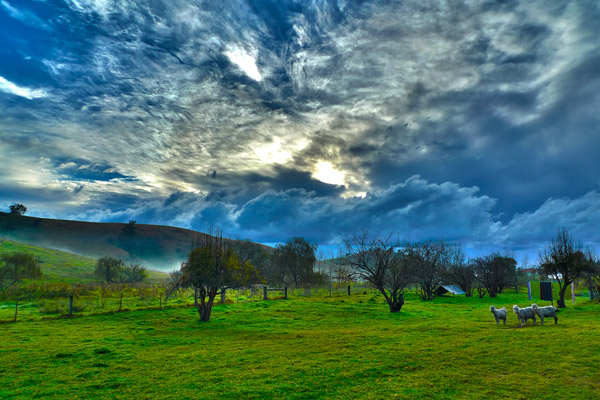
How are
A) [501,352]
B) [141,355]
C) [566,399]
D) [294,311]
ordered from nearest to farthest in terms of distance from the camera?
[566,399], [501,352], [141,355], [294,311]

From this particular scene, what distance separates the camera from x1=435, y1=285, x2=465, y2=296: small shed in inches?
2680

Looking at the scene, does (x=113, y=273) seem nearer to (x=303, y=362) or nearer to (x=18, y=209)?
(x=303, y=362)

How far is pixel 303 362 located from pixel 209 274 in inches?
679

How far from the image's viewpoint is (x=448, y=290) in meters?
68.7

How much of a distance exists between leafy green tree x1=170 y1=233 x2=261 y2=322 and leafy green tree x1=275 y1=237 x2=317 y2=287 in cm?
5611

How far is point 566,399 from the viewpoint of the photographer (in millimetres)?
9273

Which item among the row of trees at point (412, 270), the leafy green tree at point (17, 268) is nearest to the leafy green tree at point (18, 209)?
the leafy green tree at point (17, 268)

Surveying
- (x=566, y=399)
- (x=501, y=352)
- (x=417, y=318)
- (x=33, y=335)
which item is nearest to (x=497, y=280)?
(x=417, y=318)

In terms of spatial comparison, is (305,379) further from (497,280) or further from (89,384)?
(497,280)

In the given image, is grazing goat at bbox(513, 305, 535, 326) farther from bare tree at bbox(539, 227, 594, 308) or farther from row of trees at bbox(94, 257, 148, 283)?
row of trees at bbox(94, 257, 148, 283)

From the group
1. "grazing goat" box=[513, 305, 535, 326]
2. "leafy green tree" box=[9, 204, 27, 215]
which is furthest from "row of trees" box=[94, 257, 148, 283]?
"leafy green tree" box=[9, 204, 27, 215]

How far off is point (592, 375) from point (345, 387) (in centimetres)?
875

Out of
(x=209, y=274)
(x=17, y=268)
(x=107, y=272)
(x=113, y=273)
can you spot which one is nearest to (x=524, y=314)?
(x=209, y=274)

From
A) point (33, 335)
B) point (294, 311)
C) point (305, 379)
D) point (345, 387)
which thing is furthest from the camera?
point (294, 311)
